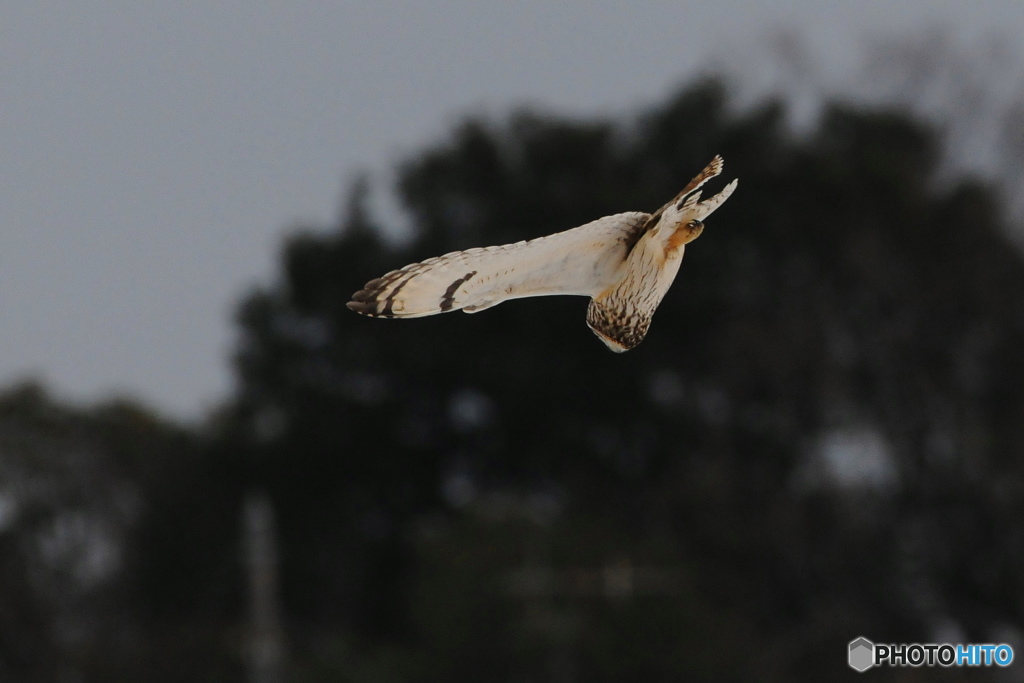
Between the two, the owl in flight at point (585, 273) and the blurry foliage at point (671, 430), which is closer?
the owl in flight at point (585, 273)

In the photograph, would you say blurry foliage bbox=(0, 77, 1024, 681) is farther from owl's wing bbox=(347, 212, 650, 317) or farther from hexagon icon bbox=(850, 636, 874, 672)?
owl's wing bbox=(347, 212, 650, 317)

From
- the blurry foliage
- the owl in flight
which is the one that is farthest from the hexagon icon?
the owl in flight

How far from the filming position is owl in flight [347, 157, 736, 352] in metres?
3.04

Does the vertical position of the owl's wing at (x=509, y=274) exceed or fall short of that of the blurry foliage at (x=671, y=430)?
it falls short

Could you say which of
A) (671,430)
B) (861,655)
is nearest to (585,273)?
(861,655)

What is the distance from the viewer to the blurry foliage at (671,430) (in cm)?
2267

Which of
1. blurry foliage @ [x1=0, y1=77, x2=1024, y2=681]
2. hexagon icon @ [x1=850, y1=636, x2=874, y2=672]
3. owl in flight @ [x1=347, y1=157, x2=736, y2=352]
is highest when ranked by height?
blurry foliage @ [x1=0, y1=77, x2=1024, y2=681]

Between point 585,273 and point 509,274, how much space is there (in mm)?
136

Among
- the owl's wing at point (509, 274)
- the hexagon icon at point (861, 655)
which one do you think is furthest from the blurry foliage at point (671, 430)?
the owl's wing at point (509, 274)

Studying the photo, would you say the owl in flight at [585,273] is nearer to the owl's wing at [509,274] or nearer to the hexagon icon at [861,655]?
the owl's wing at [509,274]

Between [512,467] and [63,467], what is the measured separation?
698 centimetres

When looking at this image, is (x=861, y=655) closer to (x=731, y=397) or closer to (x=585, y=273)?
(x=731, y=397)

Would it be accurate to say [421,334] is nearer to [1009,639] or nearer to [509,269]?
[1009,639]

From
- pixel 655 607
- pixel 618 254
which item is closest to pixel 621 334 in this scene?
pixel 618 254
